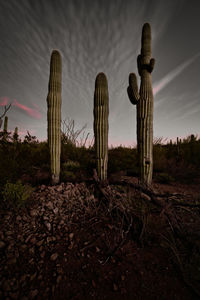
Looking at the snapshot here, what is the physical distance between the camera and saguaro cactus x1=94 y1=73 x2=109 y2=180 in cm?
329

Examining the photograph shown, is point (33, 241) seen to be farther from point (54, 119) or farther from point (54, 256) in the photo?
point (54, 119)

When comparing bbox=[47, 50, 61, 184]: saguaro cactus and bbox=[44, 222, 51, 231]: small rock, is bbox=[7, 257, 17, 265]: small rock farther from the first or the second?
bbox=[47, 50, 61, 184]: saguaro cactus

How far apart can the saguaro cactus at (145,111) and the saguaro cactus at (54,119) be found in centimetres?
186

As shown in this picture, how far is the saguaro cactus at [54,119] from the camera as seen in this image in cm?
323

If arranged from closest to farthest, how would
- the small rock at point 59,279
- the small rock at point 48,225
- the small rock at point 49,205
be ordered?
the small rock at point 59,279 → the small rock at point 48,225 → the small rock at point 49,205

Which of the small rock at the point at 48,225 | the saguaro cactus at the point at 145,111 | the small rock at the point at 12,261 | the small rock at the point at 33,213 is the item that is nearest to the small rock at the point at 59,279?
the small rock at the point at 12,261

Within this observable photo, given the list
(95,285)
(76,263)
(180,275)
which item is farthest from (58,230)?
(180,275)

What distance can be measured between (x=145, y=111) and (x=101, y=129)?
3.85ft

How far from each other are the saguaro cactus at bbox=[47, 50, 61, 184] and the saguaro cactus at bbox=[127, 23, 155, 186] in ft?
6.09

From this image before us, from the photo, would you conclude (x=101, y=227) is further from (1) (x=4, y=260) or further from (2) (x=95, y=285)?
(1) (x=4, y=260)

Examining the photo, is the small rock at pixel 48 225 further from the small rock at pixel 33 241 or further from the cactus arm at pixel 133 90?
the cactus arm at pixel 133 90

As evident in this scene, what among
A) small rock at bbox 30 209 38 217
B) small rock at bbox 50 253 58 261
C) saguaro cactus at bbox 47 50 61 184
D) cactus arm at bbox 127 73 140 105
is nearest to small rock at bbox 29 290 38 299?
small rock at bbox 50 253 58 261

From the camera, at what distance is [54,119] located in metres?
3.29

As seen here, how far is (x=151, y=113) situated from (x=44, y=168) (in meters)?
3.40
